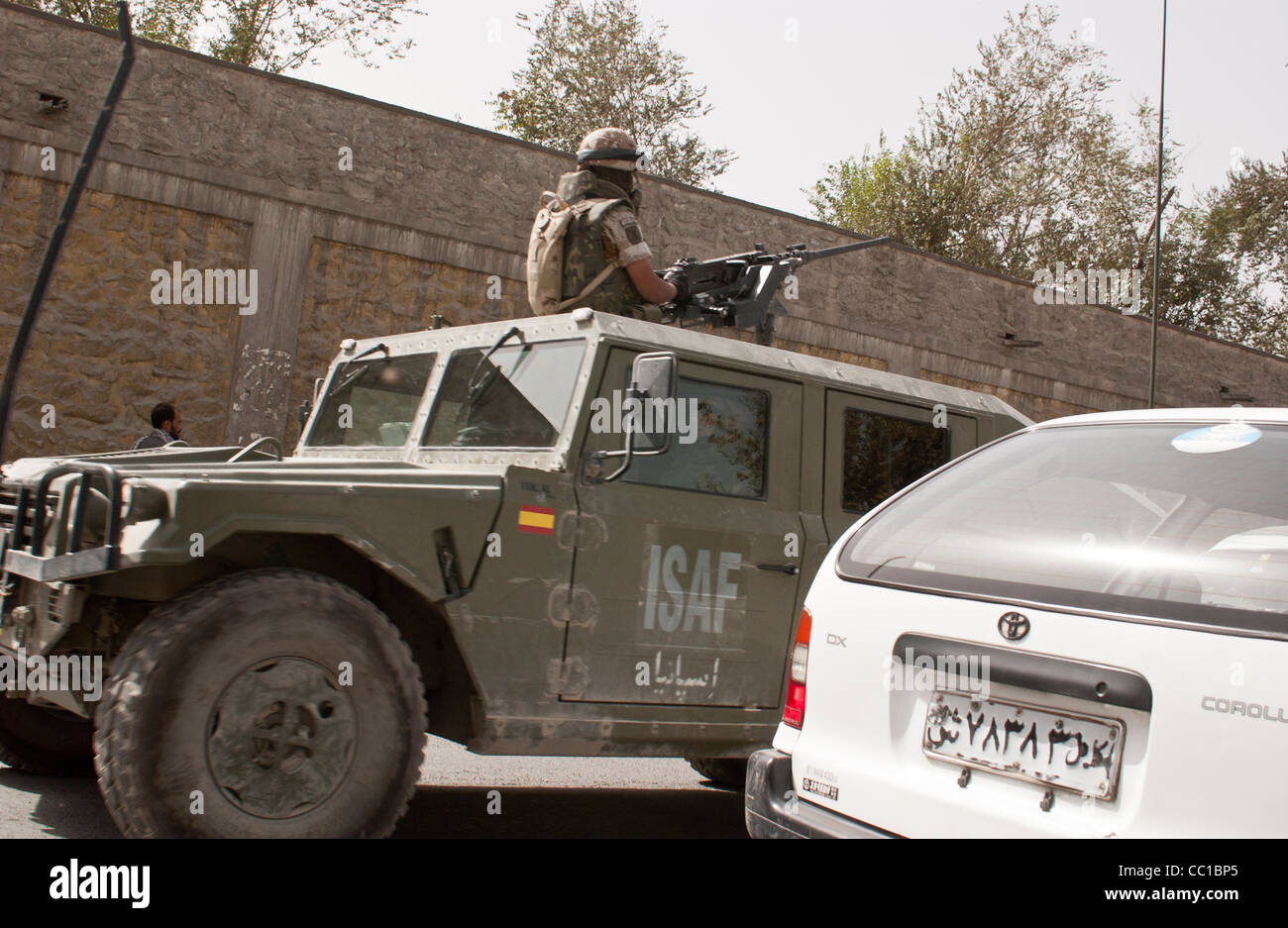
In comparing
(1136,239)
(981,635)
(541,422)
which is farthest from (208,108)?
(1136,239)

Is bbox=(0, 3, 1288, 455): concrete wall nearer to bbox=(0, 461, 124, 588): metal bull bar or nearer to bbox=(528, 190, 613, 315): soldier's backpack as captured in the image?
bbox=(528, 190, 613, 315): soldier's backpack

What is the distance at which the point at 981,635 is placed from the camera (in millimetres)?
2557

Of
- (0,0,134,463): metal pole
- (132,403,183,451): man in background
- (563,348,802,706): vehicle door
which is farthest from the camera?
(132,403,183,451): man in background

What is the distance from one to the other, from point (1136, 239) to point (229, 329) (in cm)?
3108

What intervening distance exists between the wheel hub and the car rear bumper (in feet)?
4.40

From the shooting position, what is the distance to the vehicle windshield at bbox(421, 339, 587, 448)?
4.61m

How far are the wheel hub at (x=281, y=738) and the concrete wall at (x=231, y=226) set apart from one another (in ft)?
26.4

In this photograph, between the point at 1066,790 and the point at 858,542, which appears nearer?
the point at 1066,790

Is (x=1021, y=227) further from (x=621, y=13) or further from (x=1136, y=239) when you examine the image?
(x=621, y=13)

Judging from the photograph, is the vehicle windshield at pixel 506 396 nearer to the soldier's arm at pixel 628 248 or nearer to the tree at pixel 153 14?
the soldier's arm at pixel 628 248

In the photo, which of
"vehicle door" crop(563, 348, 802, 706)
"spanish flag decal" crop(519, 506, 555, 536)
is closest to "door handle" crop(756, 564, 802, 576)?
"vehicle door" crop(563, 348, 802, 706)

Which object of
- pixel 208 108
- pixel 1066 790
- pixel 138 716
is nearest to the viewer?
pixel 1066 790

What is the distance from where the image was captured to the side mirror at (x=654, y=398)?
13.7 feet

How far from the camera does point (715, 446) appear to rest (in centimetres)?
491
